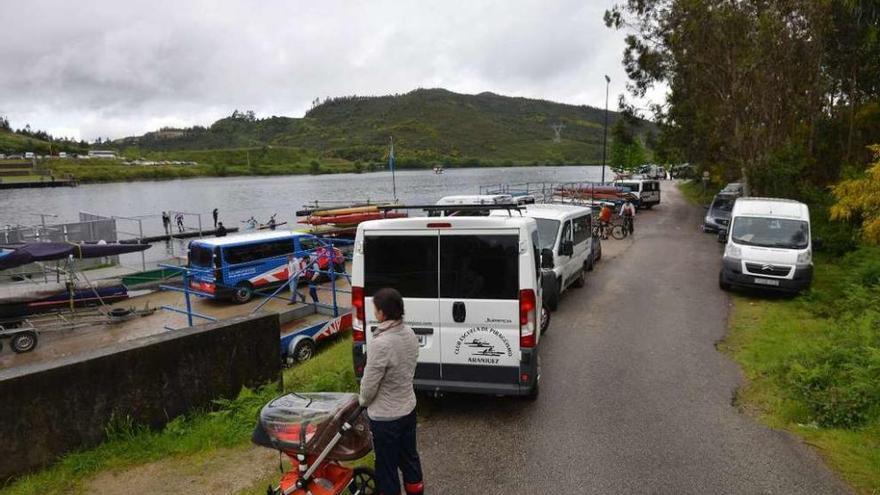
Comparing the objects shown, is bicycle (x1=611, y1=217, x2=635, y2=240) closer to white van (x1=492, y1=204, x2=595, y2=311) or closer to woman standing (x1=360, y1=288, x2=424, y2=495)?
white van (x1=492, y1=204, x2=595, y2=311)

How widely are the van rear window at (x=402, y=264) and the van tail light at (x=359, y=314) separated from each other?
10cm

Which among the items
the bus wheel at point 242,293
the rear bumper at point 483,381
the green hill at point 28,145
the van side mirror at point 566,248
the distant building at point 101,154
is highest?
the green hill at point 28,145

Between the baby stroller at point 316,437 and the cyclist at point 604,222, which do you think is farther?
the cyclist at point 604,222

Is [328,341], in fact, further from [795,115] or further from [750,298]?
[795,115]

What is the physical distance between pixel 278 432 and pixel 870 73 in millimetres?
33052

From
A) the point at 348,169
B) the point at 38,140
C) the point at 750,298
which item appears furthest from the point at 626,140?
the point at 38,140

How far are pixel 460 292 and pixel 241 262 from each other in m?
13.7

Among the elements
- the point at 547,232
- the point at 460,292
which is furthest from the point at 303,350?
the point at 460,292

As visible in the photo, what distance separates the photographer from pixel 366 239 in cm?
631

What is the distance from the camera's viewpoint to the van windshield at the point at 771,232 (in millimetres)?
13305

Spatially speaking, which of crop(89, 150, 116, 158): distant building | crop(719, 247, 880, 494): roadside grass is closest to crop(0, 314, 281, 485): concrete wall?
crop(719, 247, 880, 494): roadside grass

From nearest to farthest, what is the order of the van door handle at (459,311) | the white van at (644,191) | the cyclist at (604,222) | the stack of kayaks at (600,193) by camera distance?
the van door handle at (459,311) < the cyclist at (604,222) < the stack of kayaks at (600,193) < the white van at (644,191)

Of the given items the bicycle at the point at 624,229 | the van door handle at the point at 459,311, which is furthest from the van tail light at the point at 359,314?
the bicycle at the point at 624,229

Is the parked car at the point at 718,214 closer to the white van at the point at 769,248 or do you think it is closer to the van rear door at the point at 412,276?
the white van at the point at 769,248
